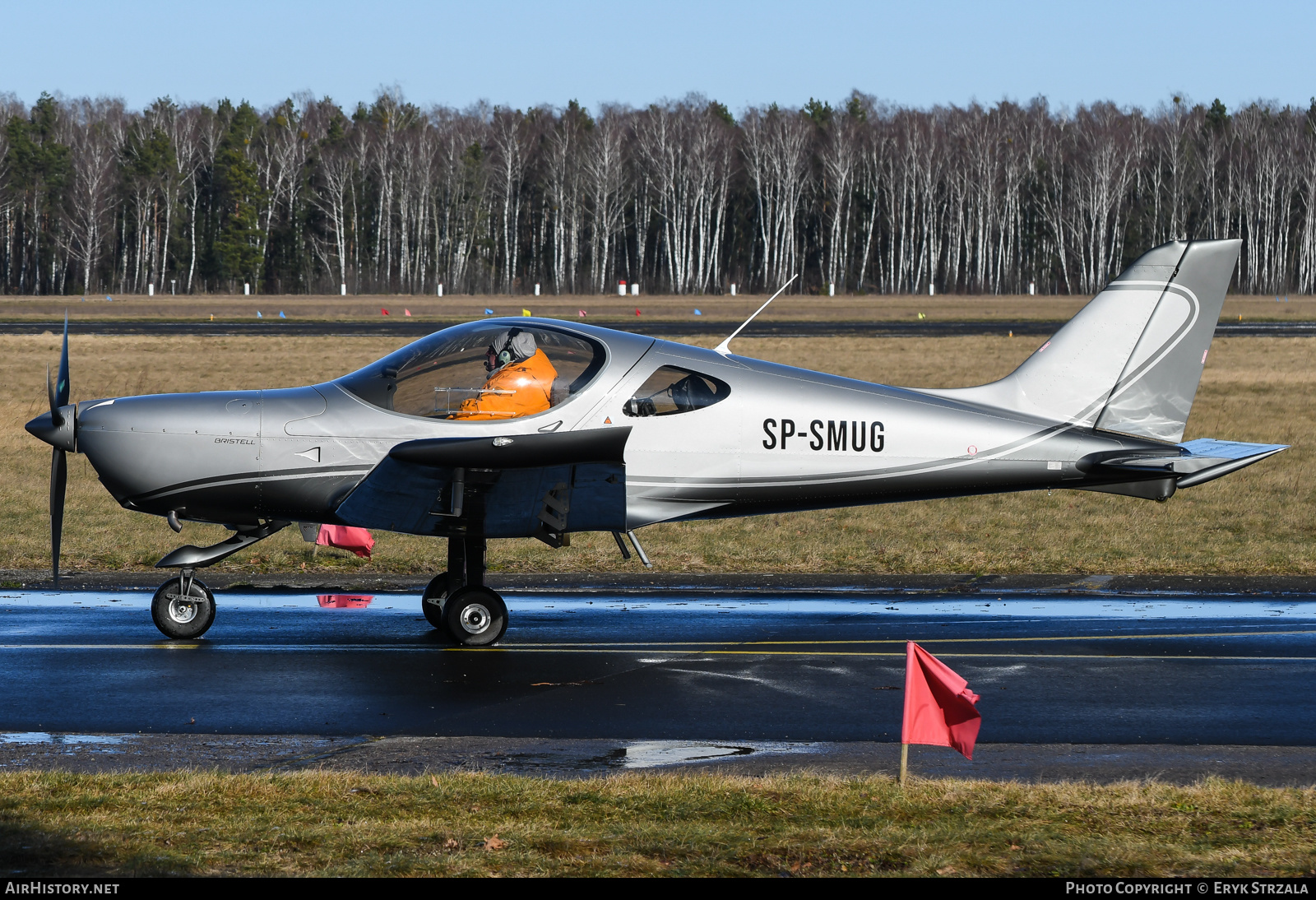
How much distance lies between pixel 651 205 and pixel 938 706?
91788mm

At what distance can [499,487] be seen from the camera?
29.6 ft

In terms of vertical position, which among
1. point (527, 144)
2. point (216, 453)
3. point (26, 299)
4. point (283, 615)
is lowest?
point (283, 615)

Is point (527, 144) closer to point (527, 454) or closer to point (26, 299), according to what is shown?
point (26, 299)

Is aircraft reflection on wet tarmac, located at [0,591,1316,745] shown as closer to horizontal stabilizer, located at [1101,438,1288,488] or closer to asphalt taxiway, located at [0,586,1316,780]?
asphalt taxiway, located at [0,586,1316,780]

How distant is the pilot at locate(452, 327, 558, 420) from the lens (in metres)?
9.47

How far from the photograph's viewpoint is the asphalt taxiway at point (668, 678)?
7.14 meters

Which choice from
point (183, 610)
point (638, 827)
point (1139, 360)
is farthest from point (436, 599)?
point (1139, 360)

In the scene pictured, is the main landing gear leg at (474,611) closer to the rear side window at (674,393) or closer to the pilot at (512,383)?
the pilot at (512,383)

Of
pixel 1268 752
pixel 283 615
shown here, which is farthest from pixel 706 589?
pixel 1268 752

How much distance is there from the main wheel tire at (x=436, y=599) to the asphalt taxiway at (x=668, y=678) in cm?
26

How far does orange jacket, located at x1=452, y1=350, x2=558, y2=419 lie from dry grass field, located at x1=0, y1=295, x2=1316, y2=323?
39661mm

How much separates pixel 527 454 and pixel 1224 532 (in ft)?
31.7

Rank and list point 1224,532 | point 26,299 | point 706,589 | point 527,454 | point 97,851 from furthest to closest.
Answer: point 26,299
point 1224,532
point 706,589
point 527,454
point 97,851

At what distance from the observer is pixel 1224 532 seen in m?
14.9
